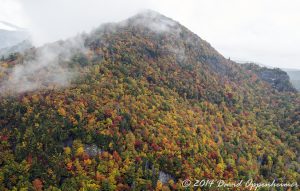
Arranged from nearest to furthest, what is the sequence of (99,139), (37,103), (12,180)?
(12,180) < (99,139) < (37,103)

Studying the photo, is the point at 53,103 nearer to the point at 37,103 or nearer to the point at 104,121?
the point at 37,103

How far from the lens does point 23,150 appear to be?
562ft

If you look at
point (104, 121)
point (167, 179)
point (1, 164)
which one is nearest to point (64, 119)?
point (104, 121)

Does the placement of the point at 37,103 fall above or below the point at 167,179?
above

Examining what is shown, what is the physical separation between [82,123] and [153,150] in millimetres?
36095

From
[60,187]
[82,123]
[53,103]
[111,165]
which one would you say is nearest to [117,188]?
[111,165]

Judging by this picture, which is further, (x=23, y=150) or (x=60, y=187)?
(x=23, y=150)

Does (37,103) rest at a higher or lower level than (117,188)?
higher

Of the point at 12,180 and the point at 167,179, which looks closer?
the point at 12,180

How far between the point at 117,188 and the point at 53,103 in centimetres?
5538

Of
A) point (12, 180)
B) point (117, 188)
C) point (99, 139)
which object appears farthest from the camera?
point (99, 139)

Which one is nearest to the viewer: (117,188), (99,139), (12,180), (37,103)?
(12,180)

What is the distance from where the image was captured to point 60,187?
161 metres

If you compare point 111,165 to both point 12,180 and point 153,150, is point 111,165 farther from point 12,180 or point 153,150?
point 12,180
